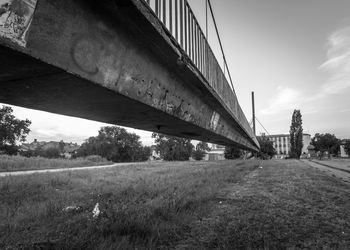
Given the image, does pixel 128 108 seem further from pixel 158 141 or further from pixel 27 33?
pixel 158 141

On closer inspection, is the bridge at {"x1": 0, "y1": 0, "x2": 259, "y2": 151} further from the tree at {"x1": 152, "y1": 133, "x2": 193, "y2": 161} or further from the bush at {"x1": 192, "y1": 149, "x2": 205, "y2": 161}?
the bush at {"x1": 192, "y1": 149, "x2": 205, "y2": 161}

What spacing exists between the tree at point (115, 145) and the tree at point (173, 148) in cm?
696

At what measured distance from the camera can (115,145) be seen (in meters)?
79.9

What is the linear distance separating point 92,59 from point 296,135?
8316 cm

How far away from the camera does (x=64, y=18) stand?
6.41ft

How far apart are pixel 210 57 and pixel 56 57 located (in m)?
5.10

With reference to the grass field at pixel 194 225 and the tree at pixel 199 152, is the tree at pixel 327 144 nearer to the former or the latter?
the tree at pixel 199 152

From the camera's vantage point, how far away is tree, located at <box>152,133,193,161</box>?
258 ft

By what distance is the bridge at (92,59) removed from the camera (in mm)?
1757

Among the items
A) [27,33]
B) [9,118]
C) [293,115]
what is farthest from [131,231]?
[293,115]

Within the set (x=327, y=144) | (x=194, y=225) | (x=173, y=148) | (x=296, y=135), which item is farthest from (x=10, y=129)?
(x=327, y=144)

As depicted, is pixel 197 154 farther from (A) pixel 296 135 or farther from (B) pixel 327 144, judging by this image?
(B) pixel 327 144

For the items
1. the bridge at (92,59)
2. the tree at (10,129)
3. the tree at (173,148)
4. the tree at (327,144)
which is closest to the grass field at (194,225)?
the bridge at (92,59)

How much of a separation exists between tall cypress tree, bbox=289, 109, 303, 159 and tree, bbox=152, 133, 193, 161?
30.1 meters
